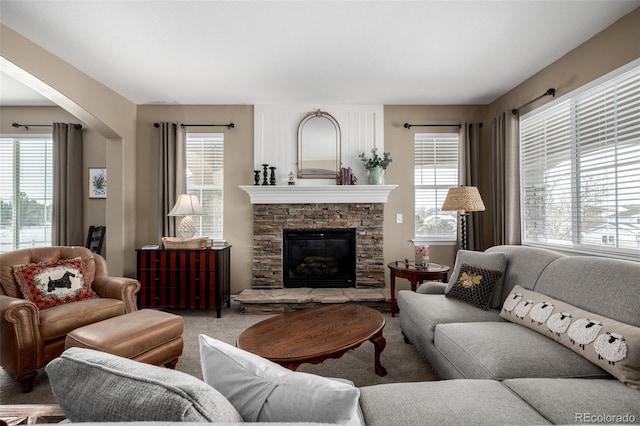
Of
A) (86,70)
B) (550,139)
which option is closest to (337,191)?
(550,139)

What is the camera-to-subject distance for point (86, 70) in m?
3.26

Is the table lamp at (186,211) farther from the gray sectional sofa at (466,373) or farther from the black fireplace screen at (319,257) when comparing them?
the gray sectional sofa at (466,373)

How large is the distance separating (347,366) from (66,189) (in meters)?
4.34

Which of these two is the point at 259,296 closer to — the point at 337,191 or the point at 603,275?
the point at 337,191

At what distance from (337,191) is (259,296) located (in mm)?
1661

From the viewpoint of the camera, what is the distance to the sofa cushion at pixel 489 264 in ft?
8.11

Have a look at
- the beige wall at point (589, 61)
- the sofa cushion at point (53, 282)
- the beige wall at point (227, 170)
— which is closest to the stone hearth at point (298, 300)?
the beige wall at point (227, 170)

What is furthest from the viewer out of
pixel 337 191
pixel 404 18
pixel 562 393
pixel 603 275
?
pixel 337 191

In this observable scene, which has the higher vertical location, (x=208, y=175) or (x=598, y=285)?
(x=208, y=175)

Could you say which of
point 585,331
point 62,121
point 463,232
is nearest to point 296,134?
point 463,232

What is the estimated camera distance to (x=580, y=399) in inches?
49.7

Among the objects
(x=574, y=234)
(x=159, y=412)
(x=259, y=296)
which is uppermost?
(x=574, y=234)

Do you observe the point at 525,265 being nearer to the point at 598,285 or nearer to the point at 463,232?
the point at 598,285

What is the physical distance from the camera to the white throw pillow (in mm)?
737
